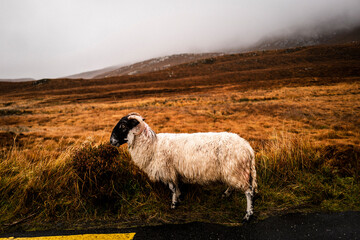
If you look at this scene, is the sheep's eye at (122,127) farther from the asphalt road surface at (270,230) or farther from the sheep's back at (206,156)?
the asphalt road surface at (270,230)

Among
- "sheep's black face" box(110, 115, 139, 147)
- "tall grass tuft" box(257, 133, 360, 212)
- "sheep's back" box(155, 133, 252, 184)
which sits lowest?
"tall grass tuft" box(257, 133, 360, 212)

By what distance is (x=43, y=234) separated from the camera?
278 cm

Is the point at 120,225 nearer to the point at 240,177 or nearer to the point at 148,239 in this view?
the point at 148,239

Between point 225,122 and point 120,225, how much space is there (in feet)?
41.6

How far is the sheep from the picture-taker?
3168mm

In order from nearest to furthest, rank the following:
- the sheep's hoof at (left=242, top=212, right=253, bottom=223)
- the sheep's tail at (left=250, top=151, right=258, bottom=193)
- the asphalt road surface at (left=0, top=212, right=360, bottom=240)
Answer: the asphalt road surface at (left=0, top=212, right=360, bottom=240) < the sheep's hoof at (left=242, top=212, right=253, bottom=223) < the sheep's tail at (left=250, top=151, right=258, bottom=193)

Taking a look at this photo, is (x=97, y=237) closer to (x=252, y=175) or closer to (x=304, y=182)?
(x=252, y=175)

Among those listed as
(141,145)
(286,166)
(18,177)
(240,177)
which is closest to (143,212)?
(141,145)

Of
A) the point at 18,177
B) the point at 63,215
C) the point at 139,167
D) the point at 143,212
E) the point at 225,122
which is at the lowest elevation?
the point at 225,122

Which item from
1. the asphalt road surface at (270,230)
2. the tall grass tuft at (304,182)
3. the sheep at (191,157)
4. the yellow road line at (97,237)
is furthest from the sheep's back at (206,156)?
the yellow road line at (97,237)

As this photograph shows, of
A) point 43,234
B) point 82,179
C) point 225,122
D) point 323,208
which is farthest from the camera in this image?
point 225,122

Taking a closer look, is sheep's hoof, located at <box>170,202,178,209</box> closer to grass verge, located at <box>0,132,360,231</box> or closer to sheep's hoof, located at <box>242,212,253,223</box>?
grass verge, located at <box>0,132,360,231</box>

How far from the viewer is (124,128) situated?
3.78 meters

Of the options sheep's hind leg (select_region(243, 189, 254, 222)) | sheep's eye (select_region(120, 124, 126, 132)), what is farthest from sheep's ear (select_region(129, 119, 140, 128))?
sheep's hind leg (select_region(243, 189, 254, 222))
